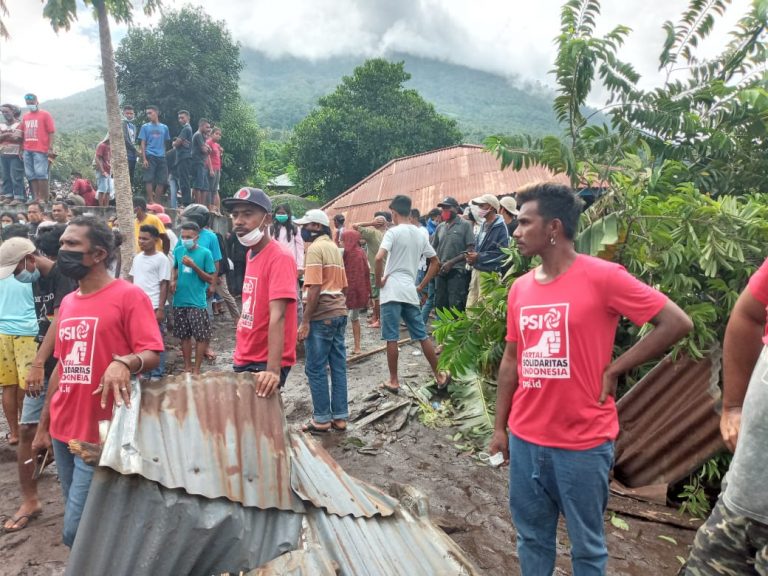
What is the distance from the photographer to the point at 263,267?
3164 mm

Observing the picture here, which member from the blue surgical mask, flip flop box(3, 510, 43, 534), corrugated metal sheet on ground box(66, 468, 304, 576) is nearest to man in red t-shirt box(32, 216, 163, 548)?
corrugated metal sheet on ground box(66, 468, 304, 576)

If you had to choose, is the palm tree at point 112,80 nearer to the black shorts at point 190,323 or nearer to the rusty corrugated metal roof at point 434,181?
the black shorts at point 190,323

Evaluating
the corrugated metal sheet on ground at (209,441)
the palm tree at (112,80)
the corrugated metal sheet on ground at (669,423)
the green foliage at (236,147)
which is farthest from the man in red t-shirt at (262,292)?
the green foliage at (236,147)

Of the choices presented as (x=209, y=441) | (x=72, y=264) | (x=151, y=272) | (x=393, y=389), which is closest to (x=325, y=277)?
(x=393, y=389)

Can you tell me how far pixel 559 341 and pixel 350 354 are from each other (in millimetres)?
5579

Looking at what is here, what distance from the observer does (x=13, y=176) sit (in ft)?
37.5

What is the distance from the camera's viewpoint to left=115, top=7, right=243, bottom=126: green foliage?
20.4m

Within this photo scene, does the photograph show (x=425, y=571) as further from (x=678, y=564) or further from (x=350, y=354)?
(x=350, y=354)

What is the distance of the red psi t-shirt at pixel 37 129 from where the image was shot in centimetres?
1059

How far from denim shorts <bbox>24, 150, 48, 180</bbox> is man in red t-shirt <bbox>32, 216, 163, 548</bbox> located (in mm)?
10265

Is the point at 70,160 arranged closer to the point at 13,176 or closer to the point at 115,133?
the point at 13,176

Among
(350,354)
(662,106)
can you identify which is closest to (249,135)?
(350,354)

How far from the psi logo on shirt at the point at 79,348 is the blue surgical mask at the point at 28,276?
1805mm

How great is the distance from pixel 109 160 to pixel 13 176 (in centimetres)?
193
